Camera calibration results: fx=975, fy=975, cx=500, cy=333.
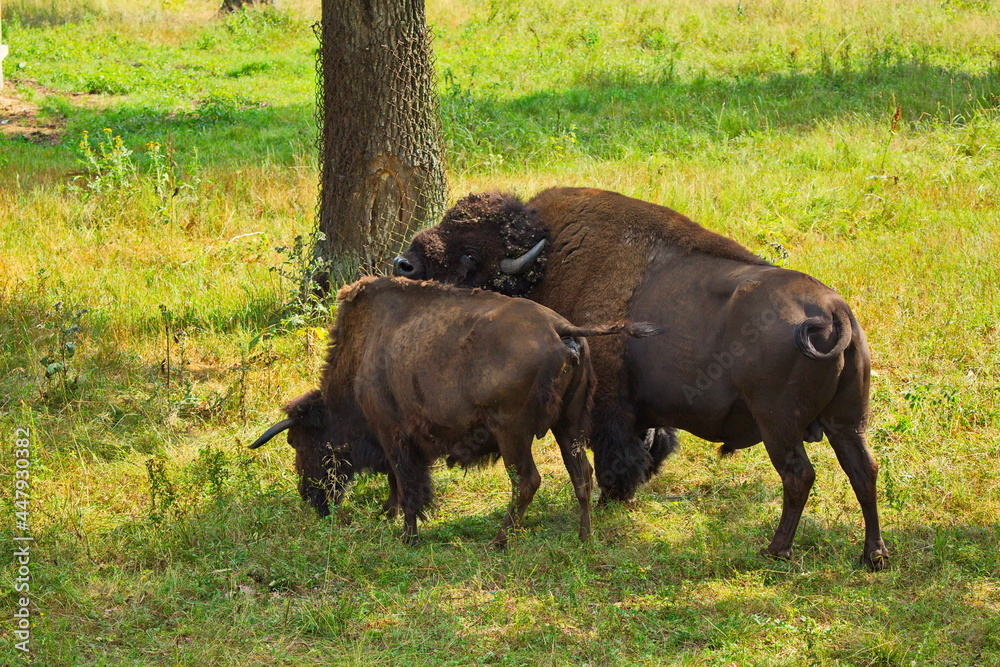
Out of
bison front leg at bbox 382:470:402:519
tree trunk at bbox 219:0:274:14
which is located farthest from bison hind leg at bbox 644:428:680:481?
tree trunk at bbox 219:0:274:14

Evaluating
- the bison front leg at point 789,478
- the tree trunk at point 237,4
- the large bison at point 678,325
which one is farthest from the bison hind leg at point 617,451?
the tree trunk at point 237,4

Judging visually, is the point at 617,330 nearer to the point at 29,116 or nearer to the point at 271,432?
the point at 271,432

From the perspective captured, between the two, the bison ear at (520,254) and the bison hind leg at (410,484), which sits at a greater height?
the bison ear at (520,254)

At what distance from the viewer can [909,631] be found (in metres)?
4.56

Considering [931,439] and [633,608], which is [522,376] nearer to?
[633,608]

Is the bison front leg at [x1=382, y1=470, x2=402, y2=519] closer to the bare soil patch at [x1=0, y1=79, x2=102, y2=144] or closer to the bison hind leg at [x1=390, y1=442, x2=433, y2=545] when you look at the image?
the bison hind leg at [x1=390, y1=442, x2=433, y2=545]

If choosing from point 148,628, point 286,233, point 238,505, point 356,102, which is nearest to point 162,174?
point 286,233

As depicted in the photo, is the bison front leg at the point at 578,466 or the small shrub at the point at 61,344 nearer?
the bison front leg at the point at 578,466

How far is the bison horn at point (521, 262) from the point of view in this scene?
6.25 meters

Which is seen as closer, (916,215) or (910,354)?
(910,354)

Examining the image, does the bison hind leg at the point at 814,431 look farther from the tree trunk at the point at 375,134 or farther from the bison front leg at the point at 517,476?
the tree trunk at the point at 375,134

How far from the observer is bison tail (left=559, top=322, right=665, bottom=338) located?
5.28 meters

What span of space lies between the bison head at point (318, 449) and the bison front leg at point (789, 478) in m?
2.58

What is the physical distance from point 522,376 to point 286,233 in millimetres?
5648
